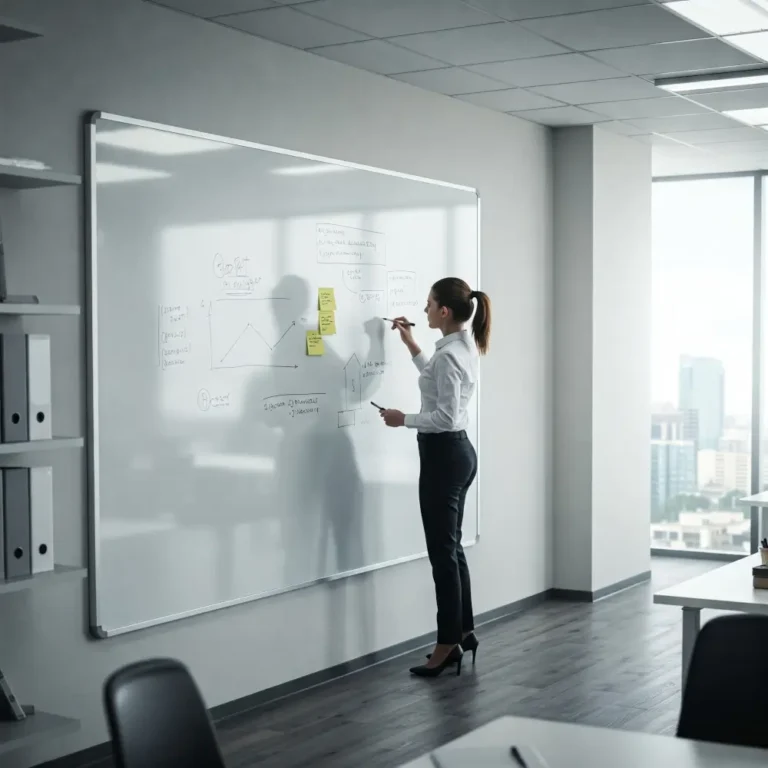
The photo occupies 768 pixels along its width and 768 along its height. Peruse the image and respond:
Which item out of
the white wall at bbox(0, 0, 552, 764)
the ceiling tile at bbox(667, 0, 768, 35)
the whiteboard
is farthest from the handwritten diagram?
the ceiling tile at bbox(667, 0, 768, 35)

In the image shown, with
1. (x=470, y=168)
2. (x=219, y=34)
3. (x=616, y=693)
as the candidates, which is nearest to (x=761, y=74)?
(x=470, y=168)

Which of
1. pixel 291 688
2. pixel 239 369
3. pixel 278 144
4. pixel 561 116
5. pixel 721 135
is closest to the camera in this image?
pixel 239 369

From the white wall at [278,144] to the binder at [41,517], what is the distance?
390mm

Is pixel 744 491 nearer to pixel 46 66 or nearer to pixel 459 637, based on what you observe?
pixel 459 637

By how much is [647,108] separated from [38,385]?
409 centimetres

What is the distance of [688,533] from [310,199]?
4996 millimetres

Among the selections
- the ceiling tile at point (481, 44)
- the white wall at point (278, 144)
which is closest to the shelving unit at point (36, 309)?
the white wall at point (278, 144)

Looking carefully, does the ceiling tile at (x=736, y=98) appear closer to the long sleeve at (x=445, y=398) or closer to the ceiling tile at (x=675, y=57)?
the ceiling tile at (x=675, y=57)

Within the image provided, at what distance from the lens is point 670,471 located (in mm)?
8758

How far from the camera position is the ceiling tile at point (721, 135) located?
22.9 ft

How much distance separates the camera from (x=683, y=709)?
8.01ft

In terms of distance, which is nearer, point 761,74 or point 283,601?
point 283,601

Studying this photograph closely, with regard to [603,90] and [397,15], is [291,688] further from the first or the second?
[603,90]

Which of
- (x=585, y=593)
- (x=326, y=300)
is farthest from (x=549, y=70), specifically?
(x=585, y=593)
